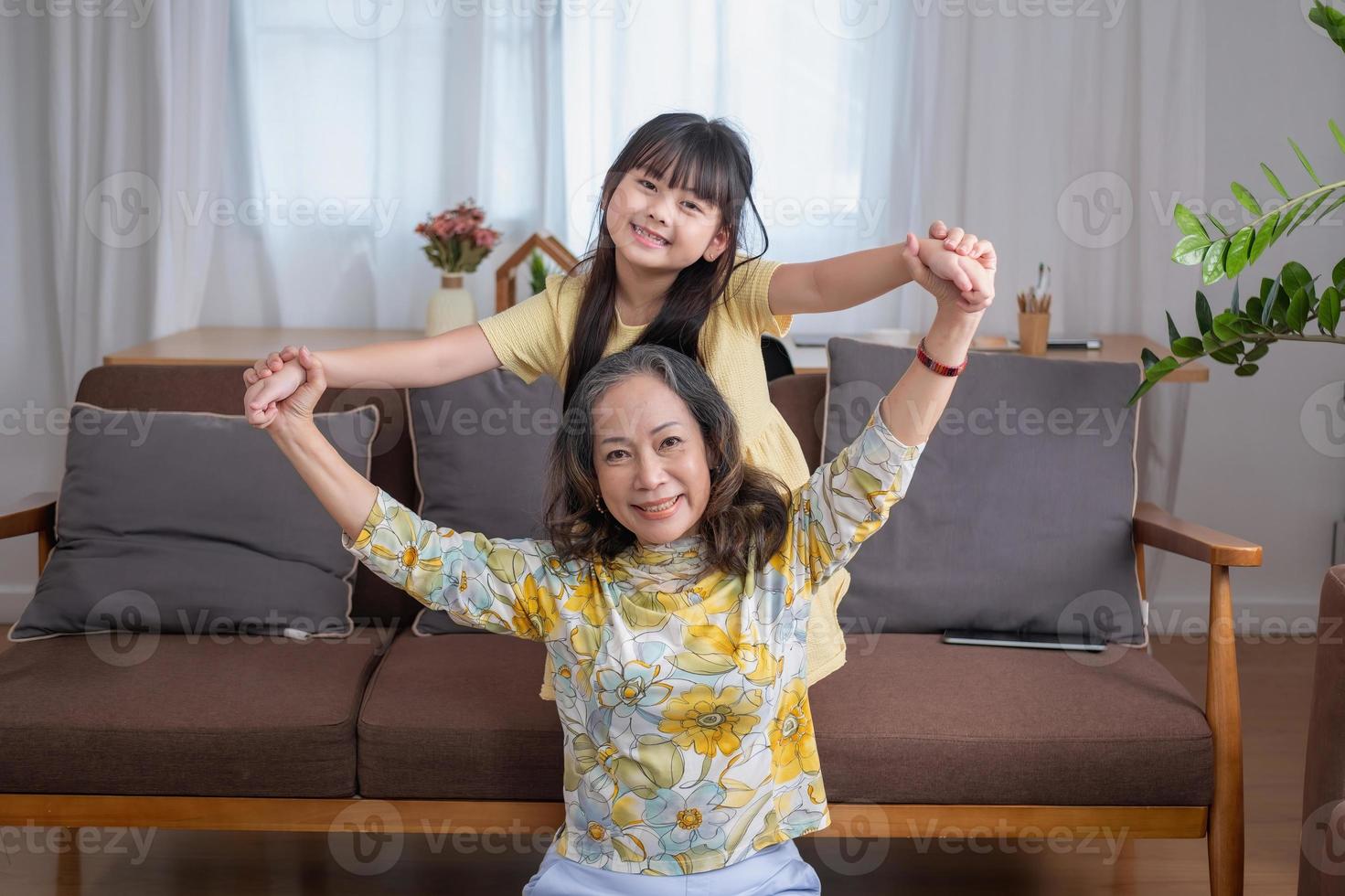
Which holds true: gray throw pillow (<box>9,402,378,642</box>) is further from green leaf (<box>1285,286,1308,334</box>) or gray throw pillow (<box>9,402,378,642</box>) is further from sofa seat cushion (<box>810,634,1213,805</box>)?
green leaf (<box>1285,286,1308,334</box>)

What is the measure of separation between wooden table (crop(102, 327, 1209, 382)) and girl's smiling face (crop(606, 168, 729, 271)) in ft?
4.09

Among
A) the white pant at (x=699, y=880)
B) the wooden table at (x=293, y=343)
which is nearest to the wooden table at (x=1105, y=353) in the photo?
the wooden table at (x=293, y=343)

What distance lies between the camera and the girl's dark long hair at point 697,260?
5.24ft

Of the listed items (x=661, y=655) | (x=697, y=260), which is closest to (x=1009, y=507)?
(x=697, y=260)

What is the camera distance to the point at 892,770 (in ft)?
6.63

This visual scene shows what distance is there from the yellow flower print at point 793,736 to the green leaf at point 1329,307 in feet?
3.48

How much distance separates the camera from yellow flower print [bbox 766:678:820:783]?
160cm

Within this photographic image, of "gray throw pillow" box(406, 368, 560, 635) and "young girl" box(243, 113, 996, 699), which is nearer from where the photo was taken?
"young girl" box(243, 113, 996, 699)

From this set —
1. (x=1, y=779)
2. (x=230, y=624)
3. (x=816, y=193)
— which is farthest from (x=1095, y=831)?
(x=816, y=193)

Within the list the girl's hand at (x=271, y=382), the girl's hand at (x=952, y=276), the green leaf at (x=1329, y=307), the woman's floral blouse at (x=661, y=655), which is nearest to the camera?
the girl's hand at (x=952, y=276)

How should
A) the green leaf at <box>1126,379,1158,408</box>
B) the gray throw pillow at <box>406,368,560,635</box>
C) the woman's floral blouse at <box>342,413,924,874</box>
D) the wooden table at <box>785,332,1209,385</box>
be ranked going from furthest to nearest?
the wooden table at <box>785,332,1209,385</box>
the gray throw pillow at <box>406,368,560,635</box>
the green leaf at <box>1126,379,1158,408</box>
the woman's floral blouse at <box>342,413,924,874</box>

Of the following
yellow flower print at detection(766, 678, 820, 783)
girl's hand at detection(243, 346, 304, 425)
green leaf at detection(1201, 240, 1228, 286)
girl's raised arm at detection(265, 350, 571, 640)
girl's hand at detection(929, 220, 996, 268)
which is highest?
green leaf at detection(1201, 240, 1228, 286)

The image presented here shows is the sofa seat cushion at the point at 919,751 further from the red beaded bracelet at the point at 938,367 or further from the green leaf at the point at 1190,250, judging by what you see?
the red beaded bracelet at the point at 938,367

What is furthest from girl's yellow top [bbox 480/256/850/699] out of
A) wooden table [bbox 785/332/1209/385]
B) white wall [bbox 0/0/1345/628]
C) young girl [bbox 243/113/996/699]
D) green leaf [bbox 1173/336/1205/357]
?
white wall [bbox 0/0/1345/628]
